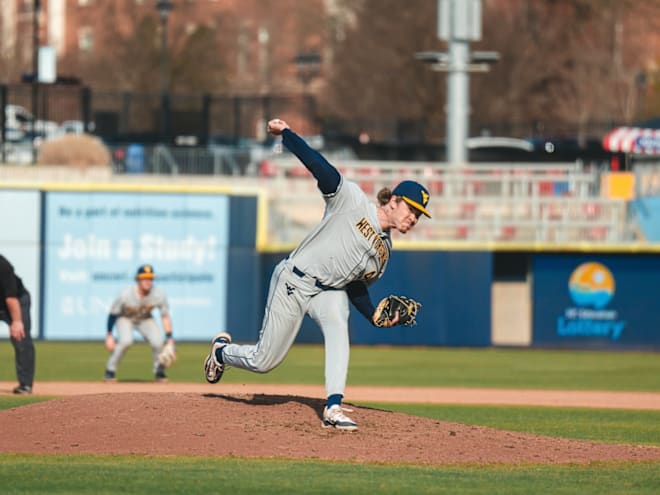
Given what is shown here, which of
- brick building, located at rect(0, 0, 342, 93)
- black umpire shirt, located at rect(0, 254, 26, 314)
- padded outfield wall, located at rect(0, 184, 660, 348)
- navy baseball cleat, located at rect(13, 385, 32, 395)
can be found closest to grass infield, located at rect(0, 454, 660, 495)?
black umpire shirt, located at rect(0, 254, 26, 314)

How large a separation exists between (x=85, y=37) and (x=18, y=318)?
49.6 meters

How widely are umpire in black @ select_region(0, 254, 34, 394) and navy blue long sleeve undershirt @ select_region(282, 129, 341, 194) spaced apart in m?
4.89

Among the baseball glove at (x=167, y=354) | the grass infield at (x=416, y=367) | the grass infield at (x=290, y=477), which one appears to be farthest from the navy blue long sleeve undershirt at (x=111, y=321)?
the grass infield at (x=290, y=477)

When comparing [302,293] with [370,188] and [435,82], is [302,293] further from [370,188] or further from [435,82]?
[435,82]

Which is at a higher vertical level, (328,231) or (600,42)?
(600,42)

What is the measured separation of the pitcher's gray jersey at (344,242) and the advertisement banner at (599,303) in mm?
18436

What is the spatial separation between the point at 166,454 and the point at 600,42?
48118 millimetres

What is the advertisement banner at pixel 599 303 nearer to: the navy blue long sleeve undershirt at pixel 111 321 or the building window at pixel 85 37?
the navy blue long sleeve undershirt at pixel 111 321

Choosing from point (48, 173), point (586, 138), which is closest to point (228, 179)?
point (48, 173)

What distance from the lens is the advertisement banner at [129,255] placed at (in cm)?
2906

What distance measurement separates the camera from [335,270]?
10.5m

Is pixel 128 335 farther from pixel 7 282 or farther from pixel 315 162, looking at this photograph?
pixel 315 162

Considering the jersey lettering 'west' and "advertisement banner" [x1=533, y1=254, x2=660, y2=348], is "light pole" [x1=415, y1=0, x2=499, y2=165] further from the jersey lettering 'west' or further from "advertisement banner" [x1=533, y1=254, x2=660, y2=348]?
the jersey lettering 'west'

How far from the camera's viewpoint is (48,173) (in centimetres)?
3222
